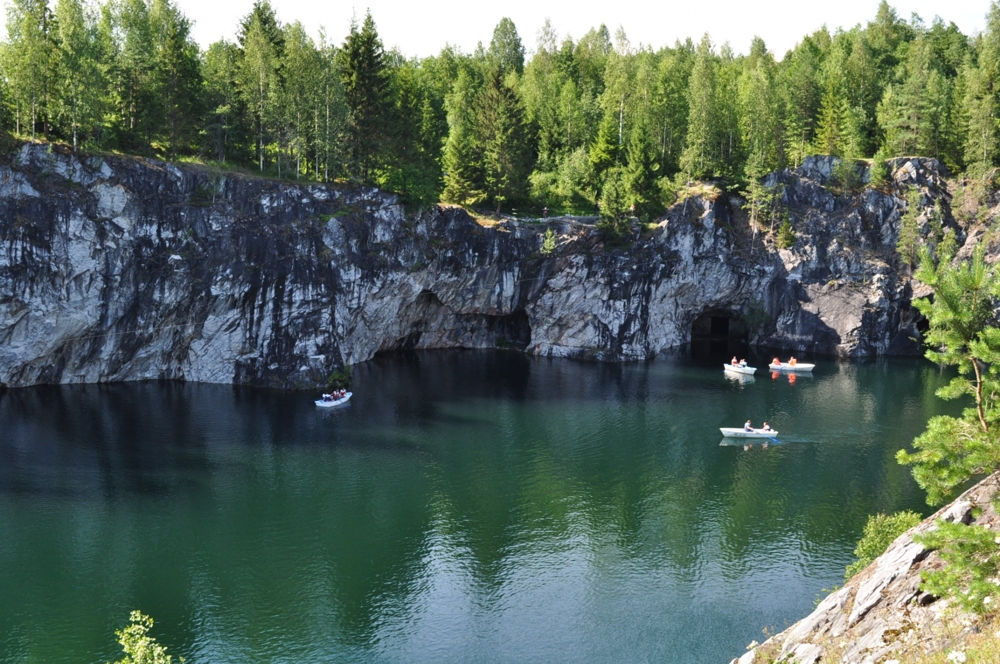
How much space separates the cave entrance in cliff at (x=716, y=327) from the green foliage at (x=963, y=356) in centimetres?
7760

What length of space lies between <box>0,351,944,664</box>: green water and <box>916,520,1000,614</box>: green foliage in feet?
52.3

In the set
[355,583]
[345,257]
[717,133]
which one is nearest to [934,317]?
[355,583]

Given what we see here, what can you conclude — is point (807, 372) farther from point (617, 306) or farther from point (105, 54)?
point (105, 54)

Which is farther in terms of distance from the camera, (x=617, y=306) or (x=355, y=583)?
(x=617, y=306)

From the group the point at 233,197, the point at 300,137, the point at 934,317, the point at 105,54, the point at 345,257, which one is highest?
the point at 105,54

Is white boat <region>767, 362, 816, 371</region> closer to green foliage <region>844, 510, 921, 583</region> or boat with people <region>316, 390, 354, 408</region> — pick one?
boat with people <region>316, 390, 354, 408</region>

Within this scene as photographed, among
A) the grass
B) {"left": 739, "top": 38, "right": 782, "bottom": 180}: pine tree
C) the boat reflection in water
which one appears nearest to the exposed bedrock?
the grass

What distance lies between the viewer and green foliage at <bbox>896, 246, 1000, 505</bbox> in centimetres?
1694

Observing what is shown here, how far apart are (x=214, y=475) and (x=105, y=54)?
42.7 meters

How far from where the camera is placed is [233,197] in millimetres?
68688

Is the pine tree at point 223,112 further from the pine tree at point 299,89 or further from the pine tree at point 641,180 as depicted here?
the pine tree at point 641,180

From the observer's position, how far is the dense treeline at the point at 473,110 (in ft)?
228

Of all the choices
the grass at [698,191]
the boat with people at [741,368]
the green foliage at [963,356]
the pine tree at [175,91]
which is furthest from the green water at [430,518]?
the grass at [698,191]

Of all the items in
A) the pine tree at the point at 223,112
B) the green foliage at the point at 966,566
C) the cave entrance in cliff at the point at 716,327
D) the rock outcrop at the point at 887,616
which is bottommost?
the rock outcrop at the point at 887,616
